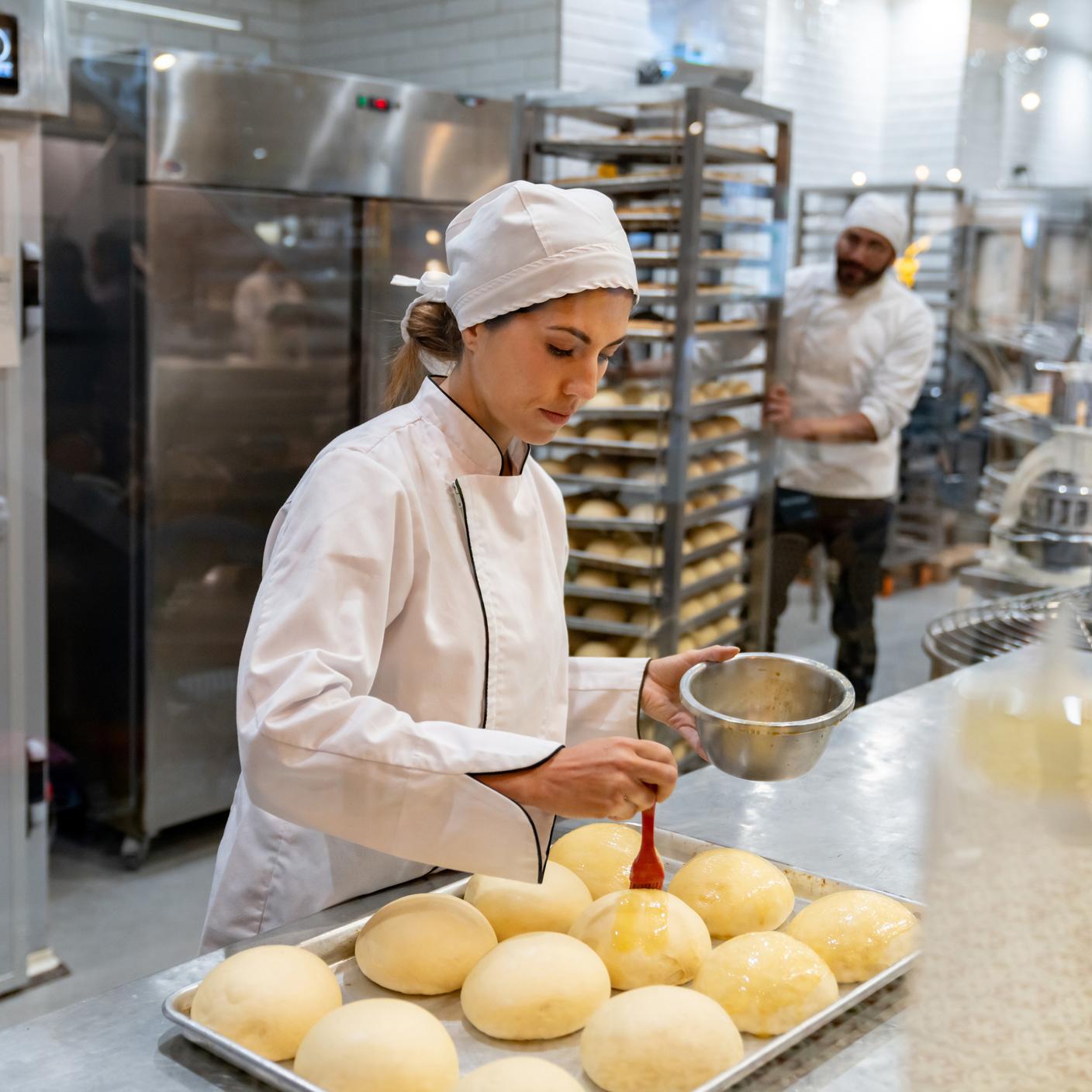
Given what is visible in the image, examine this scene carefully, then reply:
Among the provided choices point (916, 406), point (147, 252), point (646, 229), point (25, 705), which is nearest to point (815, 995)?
point (25, 705)

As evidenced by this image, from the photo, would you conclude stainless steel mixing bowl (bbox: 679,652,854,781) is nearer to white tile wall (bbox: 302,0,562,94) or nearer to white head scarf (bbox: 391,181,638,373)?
white head scarf (bbox: 391,181,638,373)

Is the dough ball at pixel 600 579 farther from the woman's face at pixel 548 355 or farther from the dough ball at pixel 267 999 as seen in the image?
the dough ball at pixel 267 999

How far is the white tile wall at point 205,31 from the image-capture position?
3307 millimetres

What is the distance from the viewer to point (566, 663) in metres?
Result: 1.39

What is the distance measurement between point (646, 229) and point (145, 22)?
1.48 m

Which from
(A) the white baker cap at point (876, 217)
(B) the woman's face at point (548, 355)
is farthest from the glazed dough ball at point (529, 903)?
(A) the white baker cap at point (876, 217)

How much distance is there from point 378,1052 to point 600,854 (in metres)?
0.41

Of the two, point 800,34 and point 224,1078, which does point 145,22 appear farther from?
point 224,1078

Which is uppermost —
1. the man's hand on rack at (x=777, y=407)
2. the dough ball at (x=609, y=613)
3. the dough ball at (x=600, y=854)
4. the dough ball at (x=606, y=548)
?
the man's hand on rack at (x=777, y=407)

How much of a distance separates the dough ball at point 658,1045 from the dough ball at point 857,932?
16cm

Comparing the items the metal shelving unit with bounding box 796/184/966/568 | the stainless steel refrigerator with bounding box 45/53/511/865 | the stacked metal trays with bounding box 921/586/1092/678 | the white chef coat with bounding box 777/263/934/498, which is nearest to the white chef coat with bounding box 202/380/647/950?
the stacked metal trays with bounding box 921/586/1092/678

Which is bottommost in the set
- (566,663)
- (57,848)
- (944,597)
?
(57,848)

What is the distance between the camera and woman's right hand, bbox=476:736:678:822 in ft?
3.29

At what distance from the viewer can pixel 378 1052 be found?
0.86 meters
